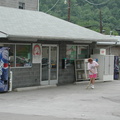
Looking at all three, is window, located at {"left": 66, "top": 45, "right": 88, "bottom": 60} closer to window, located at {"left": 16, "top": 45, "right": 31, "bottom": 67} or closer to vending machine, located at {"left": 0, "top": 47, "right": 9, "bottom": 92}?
window, located at {"left": 16, "top": 45, "right": 31, "bottom": 67}

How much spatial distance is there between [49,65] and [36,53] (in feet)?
4.17

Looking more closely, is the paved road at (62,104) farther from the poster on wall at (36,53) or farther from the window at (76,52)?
the window at (76,52)

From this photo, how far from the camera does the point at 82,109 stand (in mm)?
11578

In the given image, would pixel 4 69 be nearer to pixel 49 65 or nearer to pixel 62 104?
pixel 49 65

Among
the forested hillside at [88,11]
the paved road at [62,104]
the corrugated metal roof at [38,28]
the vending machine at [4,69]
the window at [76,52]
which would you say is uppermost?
the forested hillside at [88,11]

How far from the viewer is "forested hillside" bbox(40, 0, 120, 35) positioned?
60384 mm

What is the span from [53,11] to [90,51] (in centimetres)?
4056

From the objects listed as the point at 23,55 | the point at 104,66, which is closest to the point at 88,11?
the point at 104,66

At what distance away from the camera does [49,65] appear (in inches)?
742

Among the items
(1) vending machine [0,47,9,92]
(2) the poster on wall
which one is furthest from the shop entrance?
(1) vending machine [0,47,9,92]

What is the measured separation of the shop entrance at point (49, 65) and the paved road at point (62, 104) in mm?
1579

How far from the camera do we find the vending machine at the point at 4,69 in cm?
1559

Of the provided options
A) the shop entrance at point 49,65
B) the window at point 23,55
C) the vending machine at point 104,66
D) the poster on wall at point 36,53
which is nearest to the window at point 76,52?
the vending machine at point 104,66

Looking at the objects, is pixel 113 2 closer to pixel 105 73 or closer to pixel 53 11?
pixel 53 11
